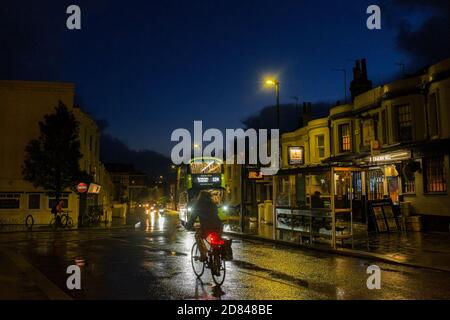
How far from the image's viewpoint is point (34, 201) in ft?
109

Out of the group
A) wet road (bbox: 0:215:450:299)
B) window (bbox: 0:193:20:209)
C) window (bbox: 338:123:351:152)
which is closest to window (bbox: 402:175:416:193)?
window (bbox: 338:123:351:152)

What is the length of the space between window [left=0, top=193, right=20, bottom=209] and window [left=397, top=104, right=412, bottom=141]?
26313mm

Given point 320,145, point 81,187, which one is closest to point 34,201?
point 81,187

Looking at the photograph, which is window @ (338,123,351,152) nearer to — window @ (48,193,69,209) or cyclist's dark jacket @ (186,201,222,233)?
window @ (48,193,69,209)

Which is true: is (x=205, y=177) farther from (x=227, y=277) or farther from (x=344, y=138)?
(x=227, y=277)

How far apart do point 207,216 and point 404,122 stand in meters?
17.7

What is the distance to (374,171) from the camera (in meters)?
26.4

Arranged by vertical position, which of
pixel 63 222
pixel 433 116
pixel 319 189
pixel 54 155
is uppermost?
pixel 433 116

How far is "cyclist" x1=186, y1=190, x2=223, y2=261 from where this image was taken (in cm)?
1009

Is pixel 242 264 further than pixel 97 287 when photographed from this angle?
Yes

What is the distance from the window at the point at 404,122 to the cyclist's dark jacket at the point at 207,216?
17128 mm
